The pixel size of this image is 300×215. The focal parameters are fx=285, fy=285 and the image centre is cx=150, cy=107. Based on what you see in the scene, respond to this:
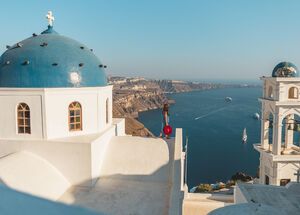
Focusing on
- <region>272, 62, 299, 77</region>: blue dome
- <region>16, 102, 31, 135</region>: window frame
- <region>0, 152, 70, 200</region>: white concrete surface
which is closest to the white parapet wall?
<region>0, 152, 70, 200</region>: white concrete surface

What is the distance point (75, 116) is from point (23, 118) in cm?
182

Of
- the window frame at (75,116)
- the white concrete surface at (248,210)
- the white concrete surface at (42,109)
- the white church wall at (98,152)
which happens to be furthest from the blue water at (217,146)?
the white concrete surface at (248,210)

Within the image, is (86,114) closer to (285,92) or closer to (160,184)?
(160,184)

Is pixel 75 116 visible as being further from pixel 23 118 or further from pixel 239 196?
pixel 239 196

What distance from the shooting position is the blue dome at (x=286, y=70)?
15.0m

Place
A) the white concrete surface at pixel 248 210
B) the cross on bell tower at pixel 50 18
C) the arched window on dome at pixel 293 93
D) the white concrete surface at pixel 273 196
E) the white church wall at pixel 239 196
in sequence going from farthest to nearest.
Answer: the arched window on dome at pixel 293 93 → the cross on bell tower at pixel 50 18 → the white church wall at pixel 239 196 → the white concrete surface at pixel 273 196 → the white concrete surface at pixel 248 210

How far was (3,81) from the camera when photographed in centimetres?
1036

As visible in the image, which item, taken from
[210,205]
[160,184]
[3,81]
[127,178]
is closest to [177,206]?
[160,184]

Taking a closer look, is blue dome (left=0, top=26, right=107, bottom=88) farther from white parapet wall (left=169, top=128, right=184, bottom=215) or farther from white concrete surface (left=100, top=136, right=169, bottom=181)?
white parapet wall (left=169, top=128, right=184, bottom=215)

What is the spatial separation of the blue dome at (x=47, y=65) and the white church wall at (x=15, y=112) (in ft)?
1.09

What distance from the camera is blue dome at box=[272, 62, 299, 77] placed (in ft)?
49.2

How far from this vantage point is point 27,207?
→ 6113 mm

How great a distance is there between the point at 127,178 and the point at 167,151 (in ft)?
6.02

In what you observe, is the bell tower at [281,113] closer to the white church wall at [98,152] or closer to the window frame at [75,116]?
the white church wall at [98,152]
